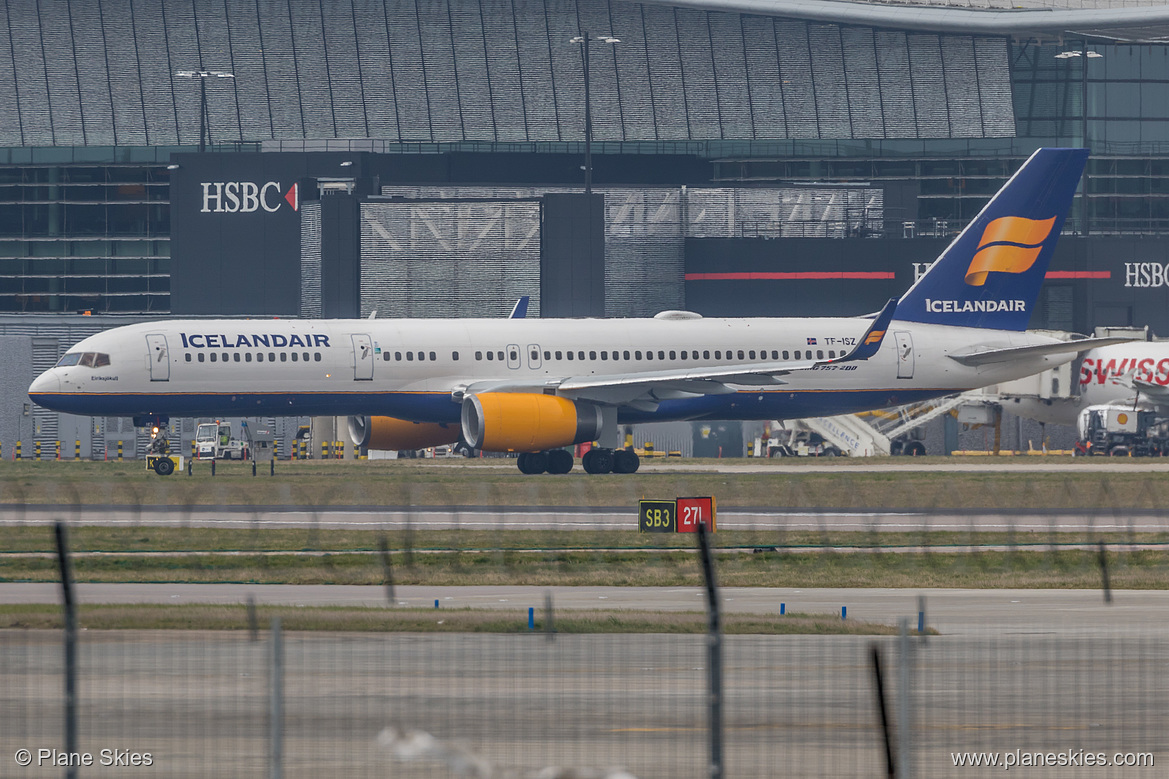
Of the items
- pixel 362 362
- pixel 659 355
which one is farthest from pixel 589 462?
pixel 362 362

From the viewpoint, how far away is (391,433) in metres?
58.3

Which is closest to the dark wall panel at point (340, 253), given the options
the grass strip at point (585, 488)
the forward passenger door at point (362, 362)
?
the grass strip at point (585, 488)

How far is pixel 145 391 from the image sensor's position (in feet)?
173

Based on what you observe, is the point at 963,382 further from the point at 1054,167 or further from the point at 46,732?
the point at 46,732

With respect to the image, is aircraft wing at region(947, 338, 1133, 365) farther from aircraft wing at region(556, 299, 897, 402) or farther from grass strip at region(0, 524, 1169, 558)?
grass strip at region(0, 524, 1169, 558)

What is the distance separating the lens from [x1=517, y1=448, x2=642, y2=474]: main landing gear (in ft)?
183

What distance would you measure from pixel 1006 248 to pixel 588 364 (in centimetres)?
1656

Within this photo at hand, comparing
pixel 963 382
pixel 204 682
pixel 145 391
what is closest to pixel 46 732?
pixel 204 682

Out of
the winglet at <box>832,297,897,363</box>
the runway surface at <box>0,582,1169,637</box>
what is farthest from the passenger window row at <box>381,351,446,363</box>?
the runway surface at <box>0,582,1169,637</box>

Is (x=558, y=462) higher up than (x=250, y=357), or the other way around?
(x=250, y=357)

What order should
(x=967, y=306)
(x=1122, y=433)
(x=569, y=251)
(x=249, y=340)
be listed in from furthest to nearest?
1. (x=569, y=251)
2. (x=1122, y=433)
3. (x=967, y=306)
4. (x=249, y=340)

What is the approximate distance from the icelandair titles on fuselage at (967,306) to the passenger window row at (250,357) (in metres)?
22.4

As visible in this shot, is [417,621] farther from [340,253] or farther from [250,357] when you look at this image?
[340,253]

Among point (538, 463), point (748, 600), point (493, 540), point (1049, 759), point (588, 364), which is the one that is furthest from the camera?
point (588, 364)
